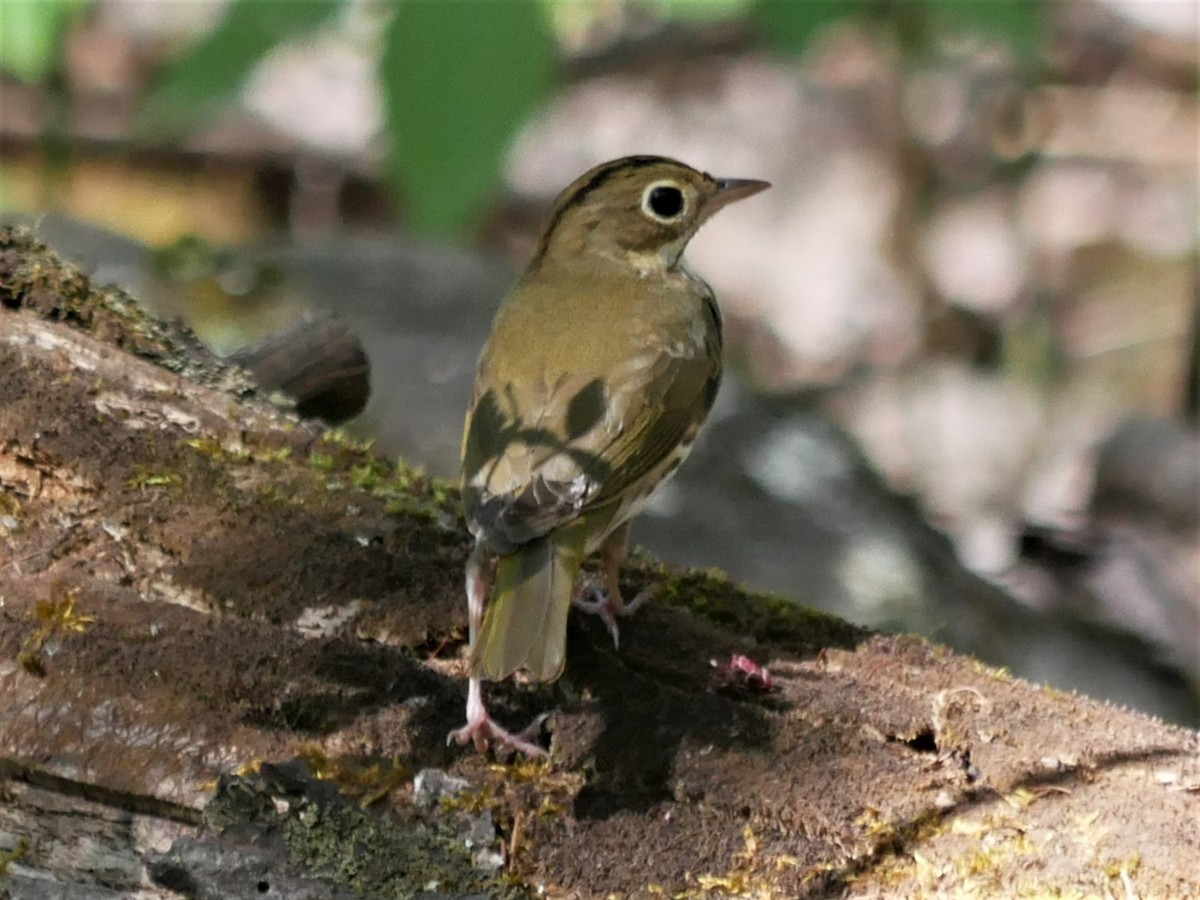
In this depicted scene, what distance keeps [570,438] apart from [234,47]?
2.95 feet

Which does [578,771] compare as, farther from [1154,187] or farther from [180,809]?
[1154,187]

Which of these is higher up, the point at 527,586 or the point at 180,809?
the point at 527,586

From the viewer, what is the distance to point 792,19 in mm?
2625

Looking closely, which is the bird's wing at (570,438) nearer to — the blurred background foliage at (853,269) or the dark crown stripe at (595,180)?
the dark crown stripe at (595,180)

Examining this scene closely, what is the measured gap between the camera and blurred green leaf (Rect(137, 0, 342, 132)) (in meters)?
2.37

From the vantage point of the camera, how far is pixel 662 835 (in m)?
2.31

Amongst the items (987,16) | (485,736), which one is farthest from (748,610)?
(987,16)

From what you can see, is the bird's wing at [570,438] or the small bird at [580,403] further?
the bird's wing at [570,438]

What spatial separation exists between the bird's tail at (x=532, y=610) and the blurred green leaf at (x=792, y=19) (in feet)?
2.85

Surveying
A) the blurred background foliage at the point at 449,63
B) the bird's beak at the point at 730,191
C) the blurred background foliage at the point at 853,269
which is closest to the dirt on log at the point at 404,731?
the blurred background foliage at the point at 449,63

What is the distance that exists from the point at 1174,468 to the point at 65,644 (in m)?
5.19

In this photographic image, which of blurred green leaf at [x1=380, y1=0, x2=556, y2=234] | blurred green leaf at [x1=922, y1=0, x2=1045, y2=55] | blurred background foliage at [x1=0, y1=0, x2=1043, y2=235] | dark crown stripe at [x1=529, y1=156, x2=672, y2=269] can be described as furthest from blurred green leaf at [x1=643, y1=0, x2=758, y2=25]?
dark crown stripe at [x1=529, y1=156, x2=672, y2=269]

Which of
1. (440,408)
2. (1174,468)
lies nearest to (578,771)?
(440,408)

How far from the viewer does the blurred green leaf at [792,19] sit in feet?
8.54
